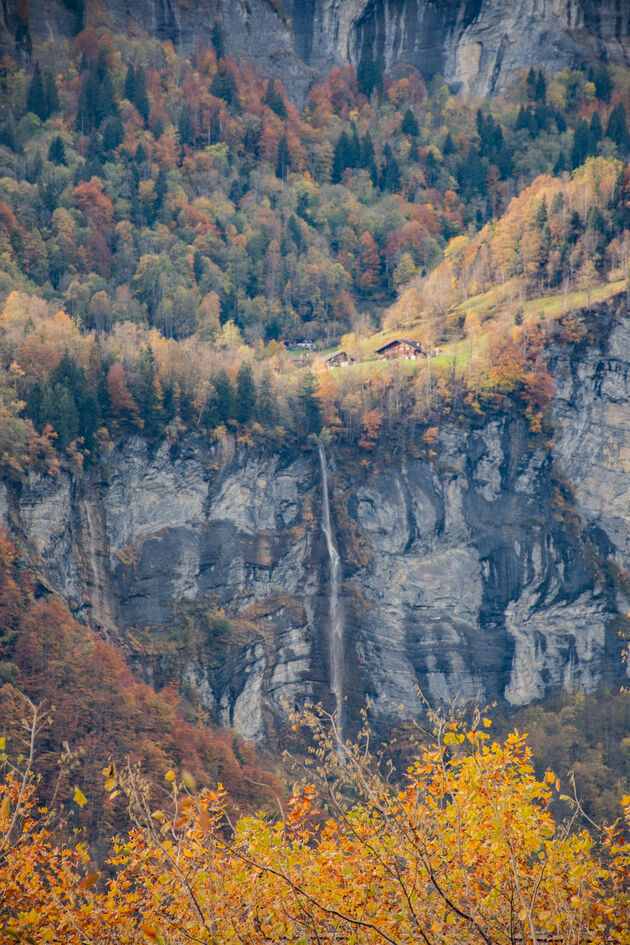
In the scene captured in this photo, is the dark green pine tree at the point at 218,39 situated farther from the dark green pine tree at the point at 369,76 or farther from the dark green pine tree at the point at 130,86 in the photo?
the dark green pine tree at the point at 369,76

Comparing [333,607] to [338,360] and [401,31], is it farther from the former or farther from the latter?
[401,31]

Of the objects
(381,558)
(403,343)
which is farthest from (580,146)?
(381,558)

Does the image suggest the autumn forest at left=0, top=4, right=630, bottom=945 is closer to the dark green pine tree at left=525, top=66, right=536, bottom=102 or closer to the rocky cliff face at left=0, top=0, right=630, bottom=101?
the dark green pine tree at left=525, top=66, right=536, bottom=102

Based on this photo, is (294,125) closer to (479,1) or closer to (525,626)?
(479,1)

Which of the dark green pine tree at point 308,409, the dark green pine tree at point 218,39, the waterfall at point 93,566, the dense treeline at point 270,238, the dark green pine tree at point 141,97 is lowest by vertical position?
the waterfall at point 93,566

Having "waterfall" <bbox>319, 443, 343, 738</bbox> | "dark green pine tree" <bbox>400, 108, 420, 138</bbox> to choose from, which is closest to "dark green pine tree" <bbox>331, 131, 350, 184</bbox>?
"dark green pine tree" <bbox>400, 108, 420, 138</bbox>

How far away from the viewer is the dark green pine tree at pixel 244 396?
225 feet

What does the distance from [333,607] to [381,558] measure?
516 cm

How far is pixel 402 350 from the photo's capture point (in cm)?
7931

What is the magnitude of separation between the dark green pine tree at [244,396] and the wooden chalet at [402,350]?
50.0 ft

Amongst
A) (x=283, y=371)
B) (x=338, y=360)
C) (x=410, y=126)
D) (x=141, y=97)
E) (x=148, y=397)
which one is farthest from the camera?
(x=410, y=126)

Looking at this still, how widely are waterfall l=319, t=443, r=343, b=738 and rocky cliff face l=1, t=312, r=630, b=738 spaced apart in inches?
15.0

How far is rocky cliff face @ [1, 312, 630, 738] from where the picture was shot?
62.4m

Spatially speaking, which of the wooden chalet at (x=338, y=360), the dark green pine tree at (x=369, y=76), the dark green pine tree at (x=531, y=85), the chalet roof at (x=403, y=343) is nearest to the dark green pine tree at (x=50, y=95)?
the dark green pine tree at (x=369, y=76)
